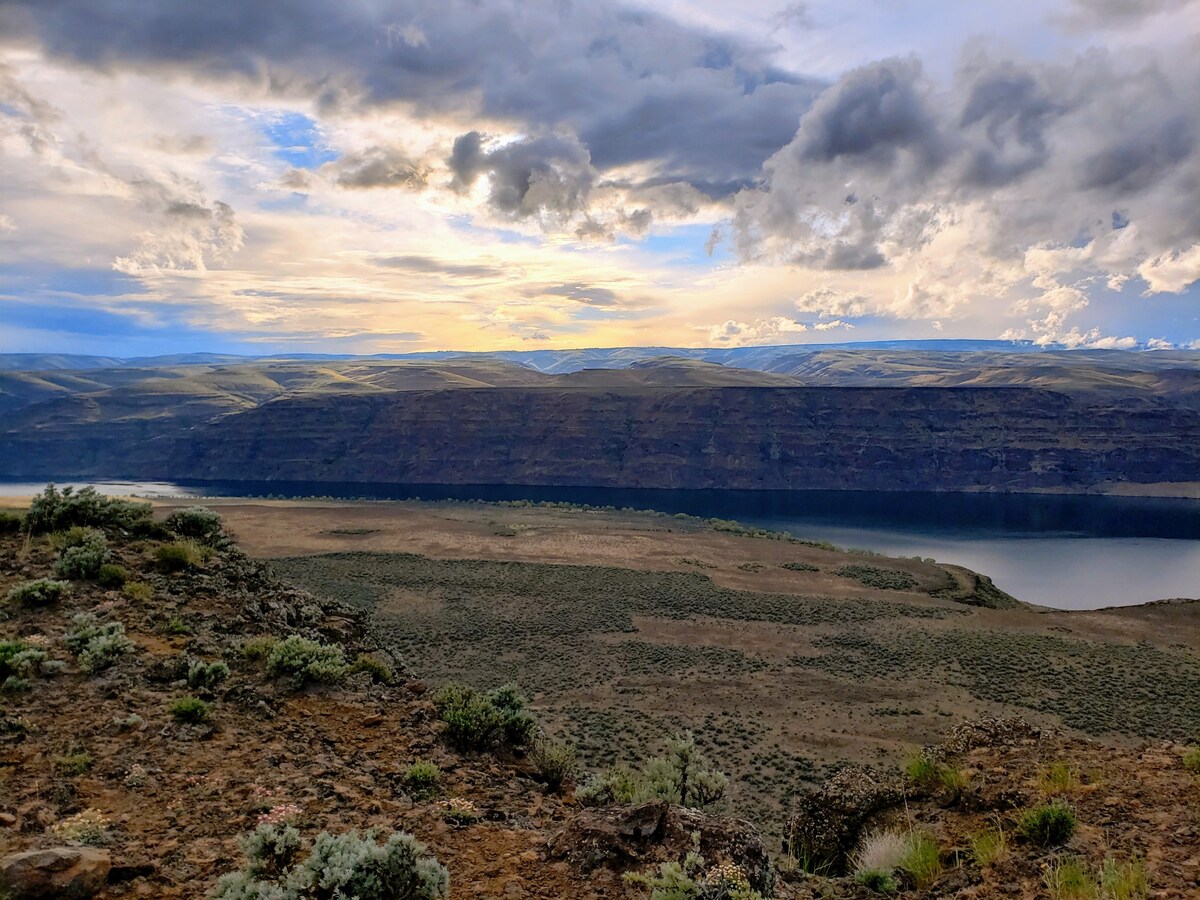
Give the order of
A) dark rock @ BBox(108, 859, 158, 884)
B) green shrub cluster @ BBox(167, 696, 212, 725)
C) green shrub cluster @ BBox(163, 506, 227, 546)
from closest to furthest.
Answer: dark rock @ BBox(108, 859, 158, 884) → green shrub cluster @ BBox(167, 696, 212, 725) → green shrub cluster @ BBox(163, 506, 227, 546)

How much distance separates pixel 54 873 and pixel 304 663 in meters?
4.45

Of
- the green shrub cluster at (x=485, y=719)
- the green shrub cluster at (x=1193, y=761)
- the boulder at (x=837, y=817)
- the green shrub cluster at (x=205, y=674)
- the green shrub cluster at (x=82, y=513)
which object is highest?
the green shrub cluster at (x=82, y=513)

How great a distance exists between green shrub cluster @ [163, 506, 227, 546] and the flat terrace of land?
10.4 meters

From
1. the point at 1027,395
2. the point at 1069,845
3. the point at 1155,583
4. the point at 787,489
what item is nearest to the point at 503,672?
the point at 1069,845

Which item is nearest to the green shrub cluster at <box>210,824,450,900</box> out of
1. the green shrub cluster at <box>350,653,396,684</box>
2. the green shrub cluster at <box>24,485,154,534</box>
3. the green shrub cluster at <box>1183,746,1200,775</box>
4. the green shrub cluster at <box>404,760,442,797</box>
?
the green shrub cluster at <box>404,760,442,797</box>

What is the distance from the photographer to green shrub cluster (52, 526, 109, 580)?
10.2 m

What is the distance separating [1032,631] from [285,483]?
4587 inches

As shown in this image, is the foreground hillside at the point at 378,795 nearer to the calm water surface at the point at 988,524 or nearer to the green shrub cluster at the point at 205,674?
the green shrub cluster at the point at 205,674

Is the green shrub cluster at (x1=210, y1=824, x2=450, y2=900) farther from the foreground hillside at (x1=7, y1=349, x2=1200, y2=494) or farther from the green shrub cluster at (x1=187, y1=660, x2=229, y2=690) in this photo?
the foreground hillside at (x1=7, y1=349, x2=1200, y2=494)

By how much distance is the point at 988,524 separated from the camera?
8219 centimetres

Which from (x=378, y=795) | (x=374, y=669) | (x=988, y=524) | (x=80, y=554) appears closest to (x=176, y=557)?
(x=80, y=554)

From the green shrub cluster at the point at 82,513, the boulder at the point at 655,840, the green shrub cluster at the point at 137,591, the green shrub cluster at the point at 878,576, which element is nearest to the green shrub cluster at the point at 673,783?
the boulder at the point at 655,840

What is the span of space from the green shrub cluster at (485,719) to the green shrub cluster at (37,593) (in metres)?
5.44

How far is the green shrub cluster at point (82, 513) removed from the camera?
1197 centimetres
